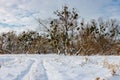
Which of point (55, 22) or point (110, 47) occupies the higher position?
point (55, 22)

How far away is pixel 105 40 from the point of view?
1823 inches

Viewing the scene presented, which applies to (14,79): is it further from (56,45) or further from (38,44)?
(38,44)

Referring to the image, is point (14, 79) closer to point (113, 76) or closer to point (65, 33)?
point (113, 76)

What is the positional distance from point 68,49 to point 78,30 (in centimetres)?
309

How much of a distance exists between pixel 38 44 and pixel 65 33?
547 inches

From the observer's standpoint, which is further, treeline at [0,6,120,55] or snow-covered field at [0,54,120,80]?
treeline at [0,6,120,55]

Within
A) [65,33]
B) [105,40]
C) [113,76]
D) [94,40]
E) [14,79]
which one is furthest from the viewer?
Answer: [105,40]

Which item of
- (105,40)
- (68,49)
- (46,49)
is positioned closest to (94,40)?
(105,40)

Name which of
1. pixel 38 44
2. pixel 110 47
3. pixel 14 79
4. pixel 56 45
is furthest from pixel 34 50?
pixel 14 79

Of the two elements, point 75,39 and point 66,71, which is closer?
point 66,71

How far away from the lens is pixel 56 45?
4012 cm

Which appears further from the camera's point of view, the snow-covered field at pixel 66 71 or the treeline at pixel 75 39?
the treeline at pixel 75 39

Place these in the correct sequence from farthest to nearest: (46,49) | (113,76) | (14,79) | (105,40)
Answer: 1. (46,49)
2. (105,40)
3. (14,79)
4. (113,76)

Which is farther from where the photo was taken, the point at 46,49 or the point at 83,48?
the point at 46,49
